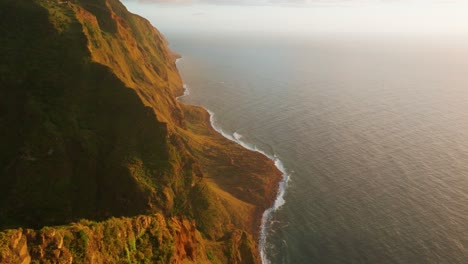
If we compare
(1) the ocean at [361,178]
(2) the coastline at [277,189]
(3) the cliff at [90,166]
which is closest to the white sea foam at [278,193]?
(2) the coastline at [277,189]

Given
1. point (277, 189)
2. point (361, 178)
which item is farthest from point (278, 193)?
point (361, 178)

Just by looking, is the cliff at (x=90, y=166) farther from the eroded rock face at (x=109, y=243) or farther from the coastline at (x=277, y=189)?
the coastline at (x=277, y=189)

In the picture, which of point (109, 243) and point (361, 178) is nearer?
point (109, 243)

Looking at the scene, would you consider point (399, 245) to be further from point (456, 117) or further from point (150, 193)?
point (456, 117)

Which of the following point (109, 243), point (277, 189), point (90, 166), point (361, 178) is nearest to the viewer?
point (109, 243)

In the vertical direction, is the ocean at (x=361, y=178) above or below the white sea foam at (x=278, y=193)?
above

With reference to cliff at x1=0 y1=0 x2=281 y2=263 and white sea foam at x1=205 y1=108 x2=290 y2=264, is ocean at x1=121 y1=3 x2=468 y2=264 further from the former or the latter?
cliff at x1=0 y1=0 x2=281 y2=263

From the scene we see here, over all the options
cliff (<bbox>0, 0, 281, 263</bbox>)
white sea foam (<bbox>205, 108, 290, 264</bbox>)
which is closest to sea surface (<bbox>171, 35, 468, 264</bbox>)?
white sea foam (<bbox>205, 108, 290, 264</bbox>)

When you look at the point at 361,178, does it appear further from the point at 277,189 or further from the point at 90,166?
the point at 90,166
